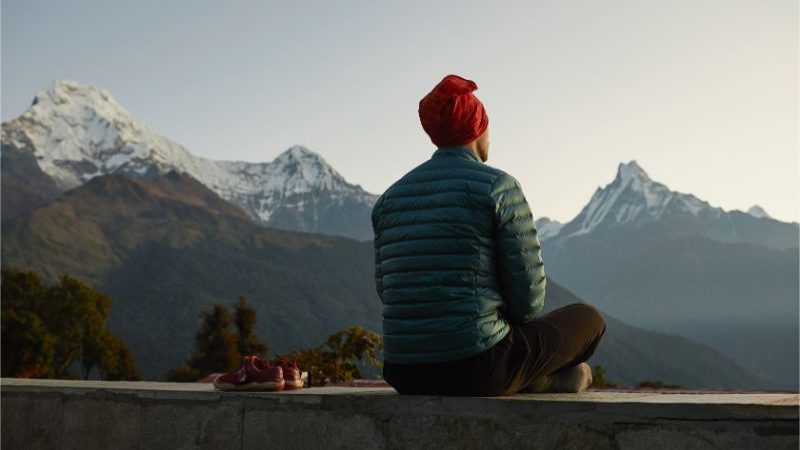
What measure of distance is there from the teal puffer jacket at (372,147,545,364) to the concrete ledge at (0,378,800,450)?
31 cm

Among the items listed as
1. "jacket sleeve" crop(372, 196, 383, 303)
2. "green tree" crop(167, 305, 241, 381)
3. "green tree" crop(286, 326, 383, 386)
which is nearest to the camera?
"jacket sleeve" crop(372, 196, 383, 303)

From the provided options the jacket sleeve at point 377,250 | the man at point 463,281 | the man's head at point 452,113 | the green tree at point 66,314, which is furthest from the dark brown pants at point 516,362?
the green tree at point 66,314

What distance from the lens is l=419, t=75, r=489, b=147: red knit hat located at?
4.54 meters

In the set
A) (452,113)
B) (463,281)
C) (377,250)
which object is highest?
(452,113)

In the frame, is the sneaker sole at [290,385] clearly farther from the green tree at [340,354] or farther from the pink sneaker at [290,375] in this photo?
the green tree at [340,354]

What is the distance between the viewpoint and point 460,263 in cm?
429

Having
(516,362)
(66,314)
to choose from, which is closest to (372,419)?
(516,362)

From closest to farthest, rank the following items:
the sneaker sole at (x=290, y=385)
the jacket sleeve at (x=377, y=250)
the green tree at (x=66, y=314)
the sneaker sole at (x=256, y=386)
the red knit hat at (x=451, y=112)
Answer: the red knit hat at (x=451, y=112) < the jacket sleeve at (x=377, y=250) < the sneaker sole at (x=256, y=386) < the sneaker sole at (x=290, y=385) < the green tree at (x=66, y=314)

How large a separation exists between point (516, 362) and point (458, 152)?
41.4 inches

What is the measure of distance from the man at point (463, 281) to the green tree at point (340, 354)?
8.02 metres

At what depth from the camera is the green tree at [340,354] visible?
12.7 meters

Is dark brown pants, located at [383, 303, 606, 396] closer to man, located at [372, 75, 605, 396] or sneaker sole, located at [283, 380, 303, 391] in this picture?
man, located at [372, 75, 605, 396]

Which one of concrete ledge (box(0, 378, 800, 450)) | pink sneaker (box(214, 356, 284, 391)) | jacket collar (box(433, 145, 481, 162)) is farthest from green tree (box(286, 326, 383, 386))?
jacket collar (box(433, 145, 481, 162))

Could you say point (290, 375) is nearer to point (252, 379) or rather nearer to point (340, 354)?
point (252, 379)
